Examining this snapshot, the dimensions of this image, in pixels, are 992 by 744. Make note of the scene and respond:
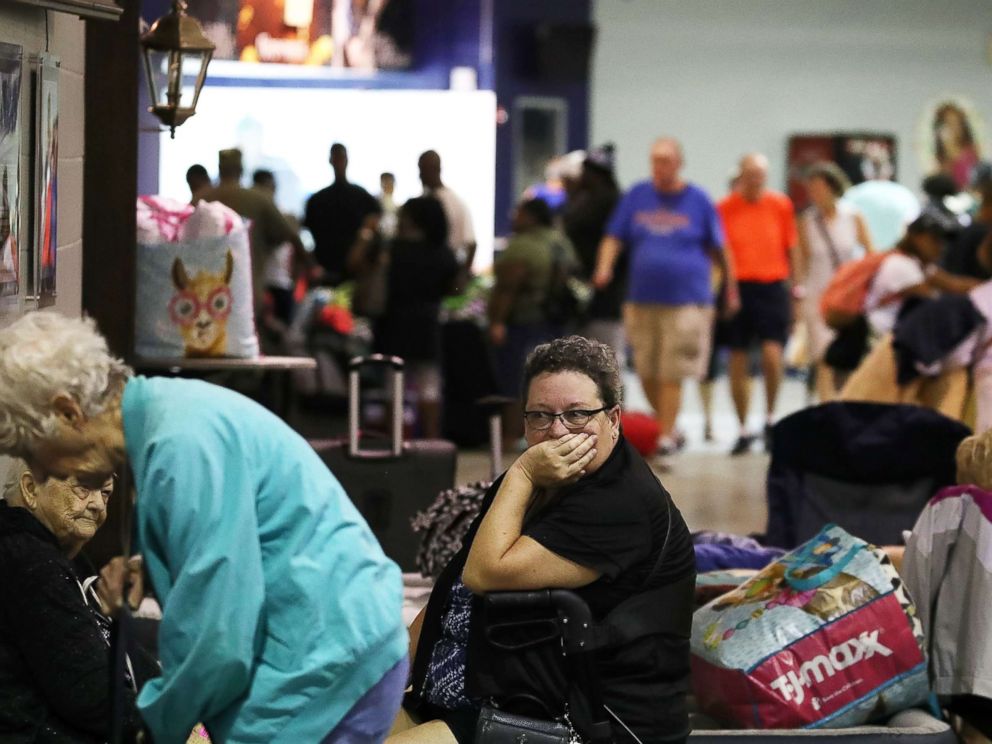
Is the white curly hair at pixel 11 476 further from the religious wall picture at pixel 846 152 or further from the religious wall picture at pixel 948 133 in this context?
the religious wall picture at pixel 948 133

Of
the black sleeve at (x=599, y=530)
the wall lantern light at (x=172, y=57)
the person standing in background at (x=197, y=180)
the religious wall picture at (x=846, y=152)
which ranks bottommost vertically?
the black sleeve at (x=599, y=530)

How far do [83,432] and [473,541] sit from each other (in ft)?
3.46

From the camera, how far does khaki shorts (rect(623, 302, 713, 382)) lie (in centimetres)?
927

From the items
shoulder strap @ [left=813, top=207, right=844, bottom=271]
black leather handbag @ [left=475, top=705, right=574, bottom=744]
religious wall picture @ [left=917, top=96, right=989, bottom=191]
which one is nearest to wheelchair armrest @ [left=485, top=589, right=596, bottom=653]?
black leather handbag @ [left=475, top=705, right=574, bottom=744]

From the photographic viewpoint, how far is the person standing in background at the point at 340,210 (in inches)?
357

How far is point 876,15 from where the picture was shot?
18312 mm

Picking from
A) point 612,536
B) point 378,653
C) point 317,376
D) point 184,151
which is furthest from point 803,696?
point 317,376

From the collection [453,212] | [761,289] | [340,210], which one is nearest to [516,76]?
[761,289]

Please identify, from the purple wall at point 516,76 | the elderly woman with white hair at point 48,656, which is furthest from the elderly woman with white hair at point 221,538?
the purple wall at point 516,76

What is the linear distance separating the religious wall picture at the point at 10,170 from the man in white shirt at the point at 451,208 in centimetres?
540

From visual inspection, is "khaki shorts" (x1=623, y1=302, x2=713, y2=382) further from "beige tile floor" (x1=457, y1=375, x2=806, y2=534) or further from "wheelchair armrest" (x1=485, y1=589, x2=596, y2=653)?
"wheelchair armrest" (x1=485, y1=589, x2=596, y2=653)

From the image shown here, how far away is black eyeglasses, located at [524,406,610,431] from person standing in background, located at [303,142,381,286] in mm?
5802

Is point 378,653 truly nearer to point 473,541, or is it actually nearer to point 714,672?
point 473,541

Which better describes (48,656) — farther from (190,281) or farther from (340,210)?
(340,210)
